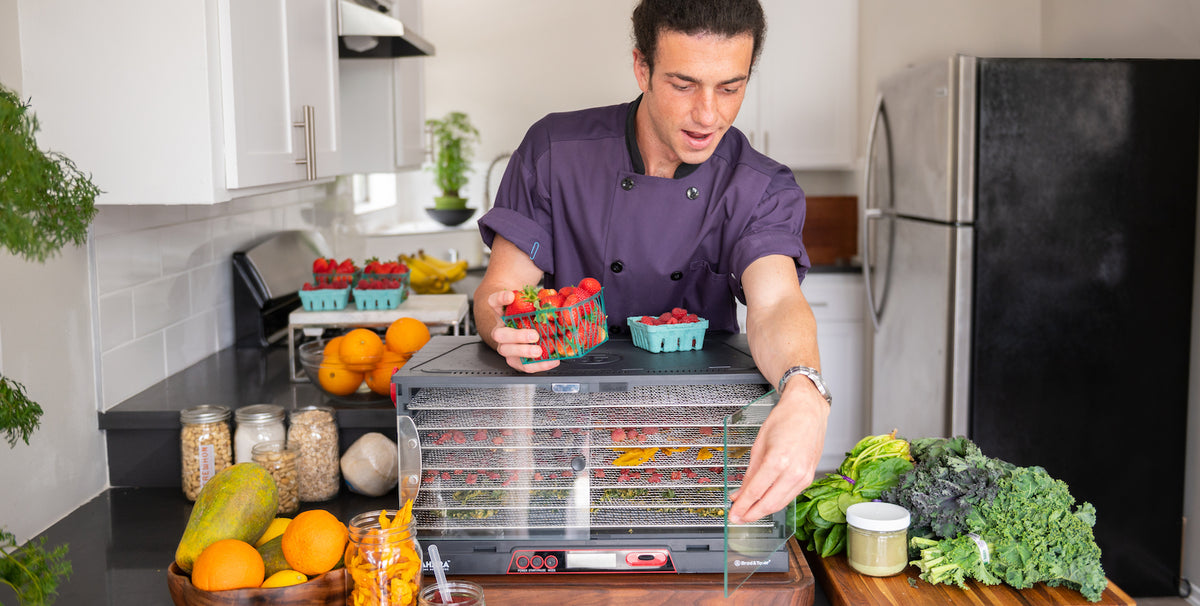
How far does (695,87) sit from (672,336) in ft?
1.25

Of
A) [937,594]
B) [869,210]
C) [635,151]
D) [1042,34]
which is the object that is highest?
[1042,34]

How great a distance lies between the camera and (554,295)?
1.33 meters

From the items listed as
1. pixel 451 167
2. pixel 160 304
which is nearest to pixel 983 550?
pixel 160 304

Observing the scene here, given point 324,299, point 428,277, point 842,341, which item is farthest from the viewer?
point 842,341

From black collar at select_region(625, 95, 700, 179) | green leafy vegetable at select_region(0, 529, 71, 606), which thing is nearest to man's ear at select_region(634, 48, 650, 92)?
black collar at select_region(625, 95, 700, 179)

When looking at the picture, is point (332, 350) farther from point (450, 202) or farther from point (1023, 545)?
point (450, 202)

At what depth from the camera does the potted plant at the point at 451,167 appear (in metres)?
A: 4.94

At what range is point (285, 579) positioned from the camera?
1250mm

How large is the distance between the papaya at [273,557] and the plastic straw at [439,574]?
0.21 metres

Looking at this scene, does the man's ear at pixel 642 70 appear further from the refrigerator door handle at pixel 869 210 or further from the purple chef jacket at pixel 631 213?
the refrigerator door handle at pixel 869 210

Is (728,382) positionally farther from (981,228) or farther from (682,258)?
(981,228)

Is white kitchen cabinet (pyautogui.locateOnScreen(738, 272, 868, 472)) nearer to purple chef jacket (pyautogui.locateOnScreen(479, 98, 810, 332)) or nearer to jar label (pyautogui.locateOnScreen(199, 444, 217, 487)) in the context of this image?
purple chef jacket (pyautogui.locateOnScreen(479, 98, 810, 332))

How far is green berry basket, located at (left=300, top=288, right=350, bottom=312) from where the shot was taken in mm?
2445

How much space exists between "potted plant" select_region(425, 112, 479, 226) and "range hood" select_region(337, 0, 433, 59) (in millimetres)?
1952
